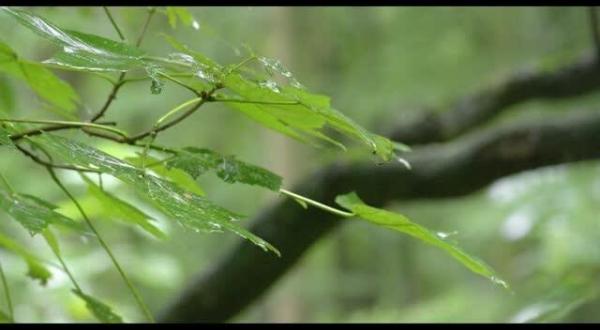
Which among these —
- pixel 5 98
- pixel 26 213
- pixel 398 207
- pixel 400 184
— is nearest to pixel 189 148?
pixel 26 213

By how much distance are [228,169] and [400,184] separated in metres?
0.81

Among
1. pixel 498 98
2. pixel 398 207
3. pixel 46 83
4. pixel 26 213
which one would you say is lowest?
pixel 26 213

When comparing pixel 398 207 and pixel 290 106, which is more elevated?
pixel 398 207

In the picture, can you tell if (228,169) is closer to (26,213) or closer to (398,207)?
(26,213)

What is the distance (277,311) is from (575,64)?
2098mm

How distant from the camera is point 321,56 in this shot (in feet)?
13.4

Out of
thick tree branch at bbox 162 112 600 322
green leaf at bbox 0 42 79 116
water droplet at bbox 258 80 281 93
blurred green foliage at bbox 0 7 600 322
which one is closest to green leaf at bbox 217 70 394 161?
water droplet at bbox 258 80 281 93

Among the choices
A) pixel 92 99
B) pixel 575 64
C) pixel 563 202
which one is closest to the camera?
pixel 575 64

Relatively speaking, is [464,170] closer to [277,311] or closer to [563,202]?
[563,202]

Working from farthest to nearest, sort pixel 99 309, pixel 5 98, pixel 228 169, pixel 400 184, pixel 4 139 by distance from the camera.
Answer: pixel 400 184 < pixel 5 98 < pixel 99 309 < pixel 228 169 < pixel 4 139

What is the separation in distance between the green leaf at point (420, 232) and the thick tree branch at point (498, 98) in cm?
98

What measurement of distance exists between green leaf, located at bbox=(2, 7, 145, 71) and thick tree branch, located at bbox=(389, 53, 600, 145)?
108 cm

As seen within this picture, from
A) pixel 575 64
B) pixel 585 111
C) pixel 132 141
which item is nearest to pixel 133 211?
pixel 132 141

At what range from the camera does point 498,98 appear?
5.28 feet
